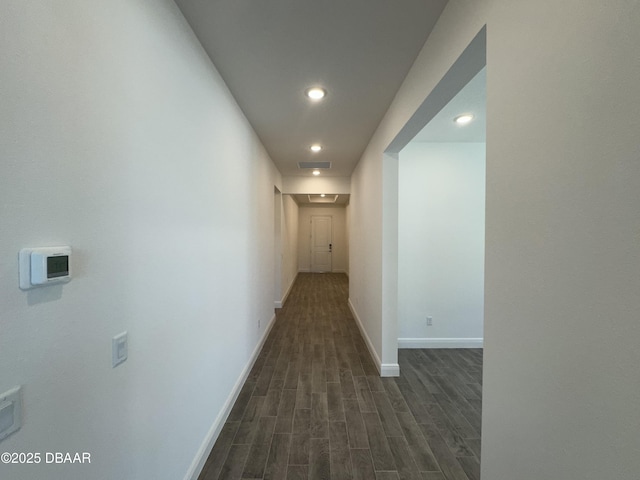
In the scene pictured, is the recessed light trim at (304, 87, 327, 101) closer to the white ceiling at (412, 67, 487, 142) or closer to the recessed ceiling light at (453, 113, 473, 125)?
the white ceiling at (412, 67, 487, 142)

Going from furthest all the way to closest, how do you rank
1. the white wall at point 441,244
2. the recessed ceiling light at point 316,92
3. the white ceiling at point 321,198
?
the white ceiling at point 321,198, the white wall at point 441,244, the recessed ceiling light at point 316,92

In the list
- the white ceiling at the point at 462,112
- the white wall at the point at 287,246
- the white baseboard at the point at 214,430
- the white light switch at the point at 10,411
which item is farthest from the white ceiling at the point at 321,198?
the white light switch at the point at 10,411

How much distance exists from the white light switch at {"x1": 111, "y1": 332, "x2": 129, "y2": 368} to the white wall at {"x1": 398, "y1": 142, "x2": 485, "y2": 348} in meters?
2.97

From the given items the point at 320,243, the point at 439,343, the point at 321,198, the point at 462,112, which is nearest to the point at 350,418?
the point at 439,343

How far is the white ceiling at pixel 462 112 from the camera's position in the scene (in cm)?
204

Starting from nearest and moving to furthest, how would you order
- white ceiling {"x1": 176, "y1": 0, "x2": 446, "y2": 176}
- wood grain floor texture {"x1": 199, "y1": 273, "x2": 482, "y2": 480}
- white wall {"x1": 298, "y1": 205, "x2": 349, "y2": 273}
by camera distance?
white ceiling {"x1": 176, "y1": 0, "x2": 446, "y2": 176} → wood grain floor texture {"x1": 199, "y1": 273, "x2": 482, "y2": 480} → white wall {"x1": 298, "y1": 205, "x2": 349, "y2": 273}

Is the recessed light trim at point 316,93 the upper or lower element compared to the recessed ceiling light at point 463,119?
lower

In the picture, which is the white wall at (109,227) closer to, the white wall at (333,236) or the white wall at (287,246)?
the white wall at (287,246)

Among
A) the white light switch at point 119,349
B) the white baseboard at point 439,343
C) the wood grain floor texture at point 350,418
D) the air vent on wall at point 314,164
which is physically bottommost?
the wood grain floor texture at point 350,418

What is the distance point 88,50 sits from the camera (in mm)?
784

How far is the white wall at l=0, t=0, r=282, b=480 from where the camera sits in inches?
24.3

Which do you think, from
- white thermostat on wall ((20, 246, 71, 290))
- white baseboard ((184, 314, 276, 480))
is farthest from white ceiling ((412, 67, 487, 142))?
white baseboard ((184, 314, 276, 480))

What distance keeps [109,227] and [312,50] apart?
1.49 meters

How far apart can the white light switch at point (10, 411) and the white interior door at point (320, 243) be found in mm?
8730
